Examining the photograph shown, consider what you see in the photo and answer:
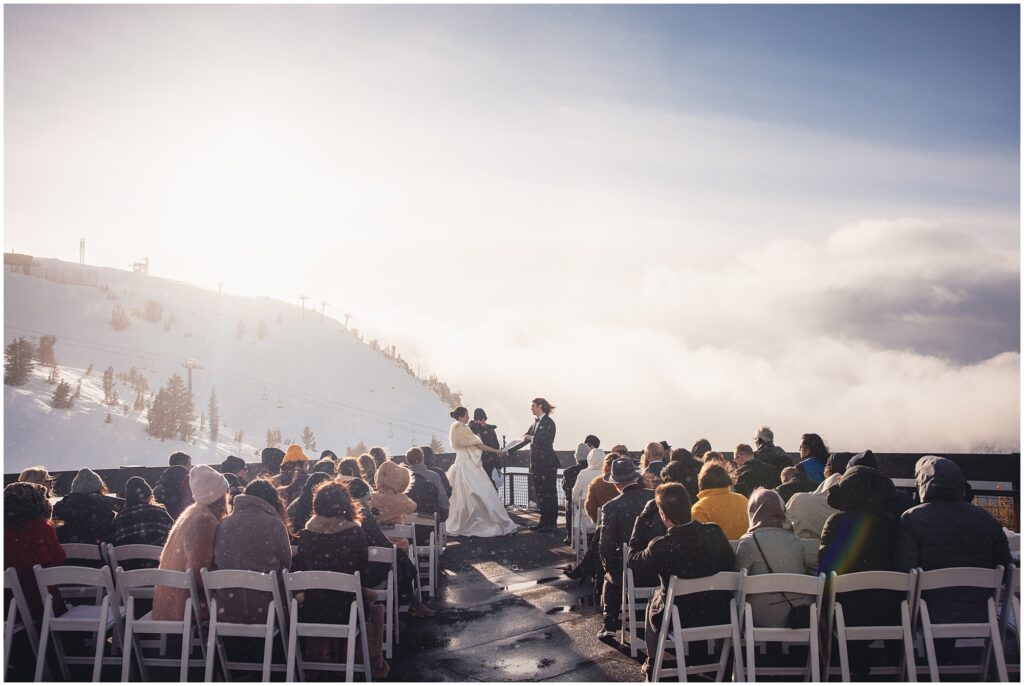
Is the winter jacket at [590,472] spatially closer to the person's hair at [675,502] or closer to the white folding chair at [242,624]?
the person's hair at [675,502]

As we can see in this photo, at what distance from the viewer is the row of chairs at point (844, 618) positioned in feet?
15.9

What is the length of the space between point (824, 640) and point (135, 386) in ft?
163

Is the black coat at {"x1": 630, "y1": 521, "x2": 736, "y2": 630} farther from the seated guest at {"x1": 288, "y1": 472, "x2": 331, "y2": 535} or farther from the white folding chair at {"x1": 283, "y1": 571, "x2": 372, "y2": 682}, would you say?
the seated guest at {"x1": 288, "y1": 472, "x2": 331, "y2": 535}

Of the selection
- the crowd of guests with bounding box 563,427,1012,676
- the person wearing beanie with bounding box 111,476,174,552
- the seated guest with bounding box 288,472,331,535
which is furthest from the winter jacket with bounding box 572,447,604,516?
the person wearing beanie with bounding box 111,476,174,552

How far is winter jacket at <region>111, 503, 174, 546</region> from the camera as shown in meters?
6.32

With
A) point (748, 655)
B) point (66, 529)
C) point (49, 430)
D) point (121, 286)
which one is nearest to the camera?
point (748, 655)

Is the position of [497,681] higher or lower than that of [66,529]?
lower

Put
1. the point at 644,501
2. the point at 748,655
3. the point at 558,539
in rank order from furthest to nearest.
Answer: the point at 558,539 < the point at 644,501 < the point at 748,655

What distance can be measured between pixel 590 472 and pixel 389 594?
501cm

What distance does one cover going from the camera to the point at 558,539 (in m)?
12.5

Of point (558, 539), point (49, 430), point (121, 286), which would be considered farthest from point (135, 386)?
point (558, 539)

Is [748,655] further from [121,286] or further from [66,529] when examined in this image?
[121,286]

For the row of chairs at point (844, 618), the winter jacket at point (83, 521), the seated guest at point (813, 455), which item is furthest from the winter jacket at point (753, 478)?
the winter jacket at point (83, 521)

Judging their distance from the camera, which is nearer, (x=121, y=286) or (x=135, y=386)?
(x=135, y=386)
